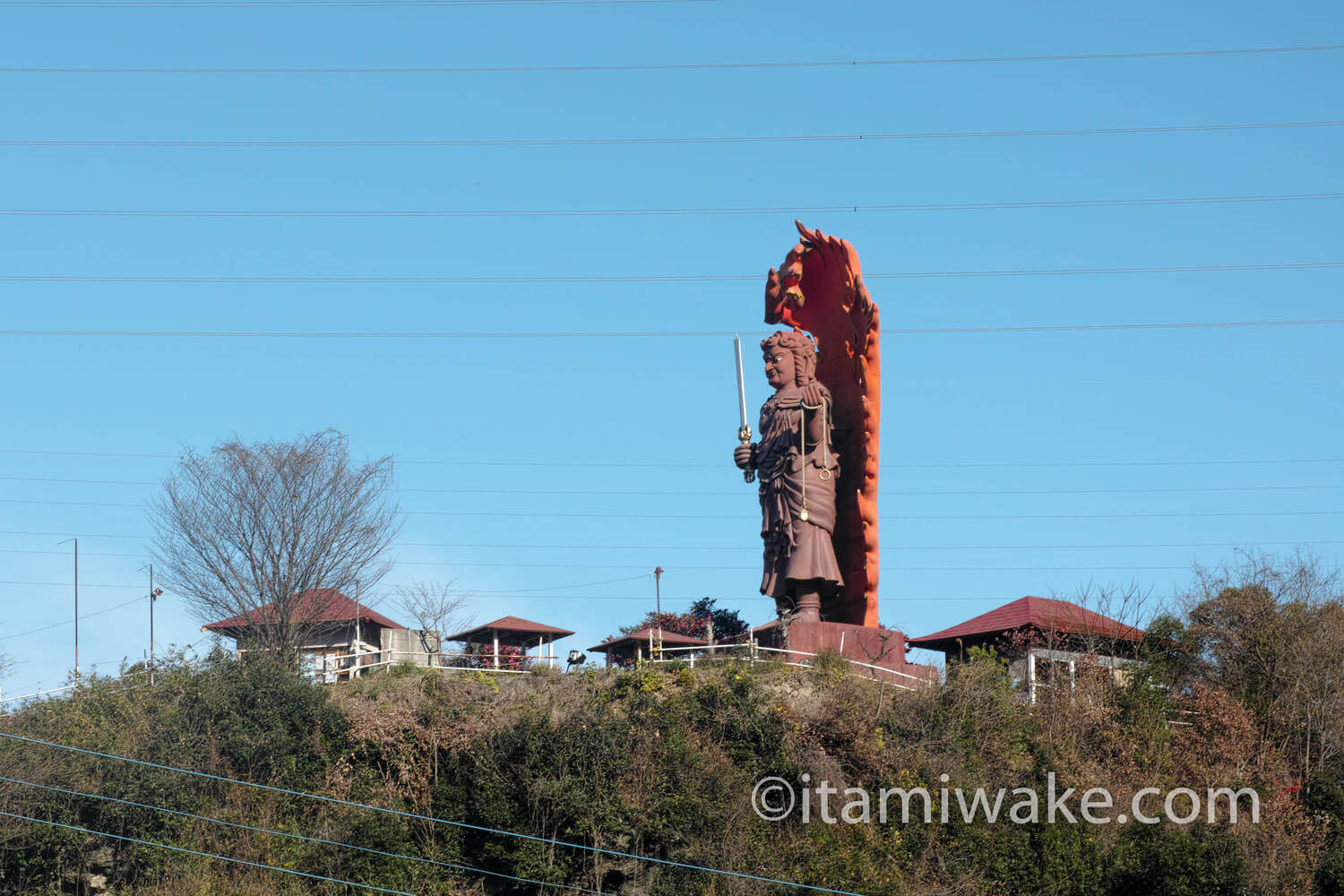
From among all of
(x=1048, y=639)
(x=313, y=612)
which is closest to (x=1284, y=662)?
(x=1048, y=639)

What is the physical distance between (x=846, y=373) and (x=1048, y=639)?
6500 mm

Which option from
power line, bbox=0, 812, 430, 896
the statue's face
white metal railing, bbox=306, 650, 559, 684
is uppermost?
the statue's face

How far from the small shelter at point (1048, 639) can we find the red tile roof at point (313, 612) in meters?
14.3

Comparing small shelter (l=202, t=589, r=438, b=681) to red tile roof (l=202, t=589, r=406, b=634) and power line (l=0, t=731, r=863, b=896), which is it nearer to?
red tile roof (l=202, t=589, r=406, b=634)

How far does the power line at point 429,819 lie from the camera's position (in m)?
23.0

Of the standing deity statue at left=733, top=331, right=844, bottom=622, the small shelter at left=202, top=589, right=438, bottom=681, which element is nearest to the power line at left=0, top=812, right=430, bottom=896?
the small shelter at left=202, top=589, right=438, bottom=681

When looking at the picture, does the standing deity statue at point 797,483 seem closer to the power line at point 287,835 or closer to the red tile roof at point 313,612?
the power line at point 287,835

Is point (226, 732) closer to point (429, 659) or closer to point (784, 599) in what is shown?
point (429, 659)

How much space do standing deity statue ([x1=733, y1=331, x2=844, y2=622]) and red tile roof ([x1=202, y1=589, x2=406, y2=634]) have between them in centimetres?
1225

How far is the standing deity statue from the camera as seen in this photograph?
27609 millimetres

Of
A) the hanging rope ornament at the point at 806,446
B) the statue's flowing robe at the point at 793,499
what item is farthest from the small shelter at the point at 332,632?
the hanging rope ornament at the point at 806,446

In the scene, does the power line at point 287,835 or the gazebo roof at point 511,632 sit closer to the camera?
the power line at point 287,835

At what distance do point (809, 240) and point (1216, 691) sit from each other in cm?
1076

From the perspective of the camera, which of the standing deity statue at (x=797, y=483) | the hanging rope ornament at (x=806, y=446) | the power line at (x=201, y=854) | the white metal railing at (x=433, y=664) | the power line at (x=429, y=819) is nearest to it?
the power line at (x=429, y=819)
